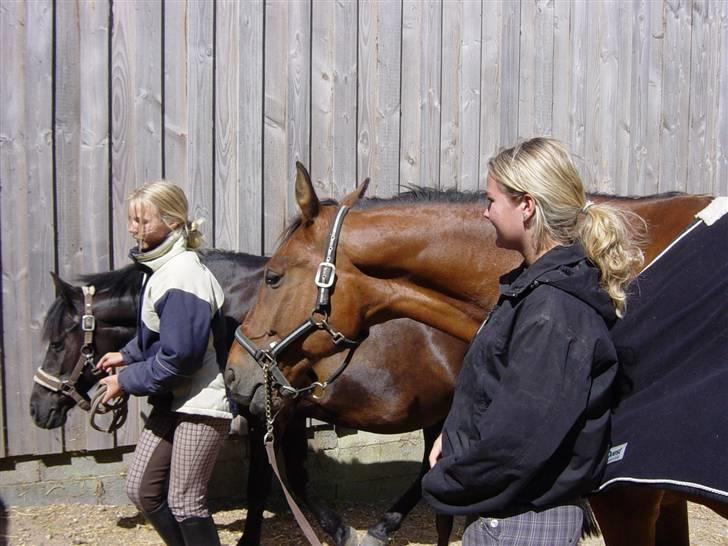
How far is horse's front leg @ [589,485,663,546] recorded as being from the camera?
2.21m

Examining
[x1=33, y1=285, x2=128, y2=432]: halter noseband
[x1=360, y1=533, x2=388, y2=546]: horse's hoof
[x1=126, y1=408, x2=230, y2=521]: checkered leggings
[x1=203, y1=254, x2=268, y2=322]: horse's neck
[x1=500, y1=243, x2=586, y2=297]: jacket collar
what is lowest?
[x1=360, y1=533, x2=388, y2=546]: horse's hoof

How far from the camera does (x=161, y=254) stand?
298 centimetres

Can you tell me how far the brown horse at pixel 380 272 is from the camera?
2557mm

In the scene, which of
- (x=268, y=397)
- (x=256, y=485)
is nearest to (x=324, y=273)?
(x=268, y=397)

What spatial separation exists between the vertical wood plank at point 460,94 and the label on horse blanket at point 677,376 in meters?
3.12

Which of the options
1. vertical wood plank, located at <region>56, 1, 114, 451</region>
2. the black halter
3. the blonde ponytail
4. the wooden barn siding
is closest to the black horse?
vertical wood plank, located at <region>56, 1, 114, 451</region>

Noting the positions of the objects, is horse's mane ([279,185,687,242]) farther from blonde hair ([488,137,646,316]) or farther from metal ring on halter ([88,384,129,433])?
metal ring on halter ([88,384,129,433])

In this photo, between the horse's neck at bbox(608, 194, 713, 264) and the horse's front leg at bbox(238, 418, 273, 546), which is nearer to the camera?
the horse's neck at bbox(608, 194, 713, 264)

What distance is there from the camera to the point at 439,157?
16.6 feet

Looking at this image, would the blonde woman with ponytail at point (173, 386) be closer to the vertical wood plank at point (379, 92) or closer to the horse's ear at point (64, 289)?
the horse's ear at point (64, 289)

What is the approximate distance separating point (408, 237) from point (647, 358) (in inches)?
38.1

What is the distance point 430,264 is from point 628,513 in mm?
1007

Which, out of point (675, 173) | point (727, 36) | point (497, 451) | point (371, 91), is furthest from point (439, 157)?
point (497, 451)

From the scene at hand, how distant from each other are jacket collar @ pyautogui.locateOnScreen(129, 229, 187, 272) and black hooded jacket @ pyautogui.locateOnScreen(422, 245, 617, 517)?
5.13ft
